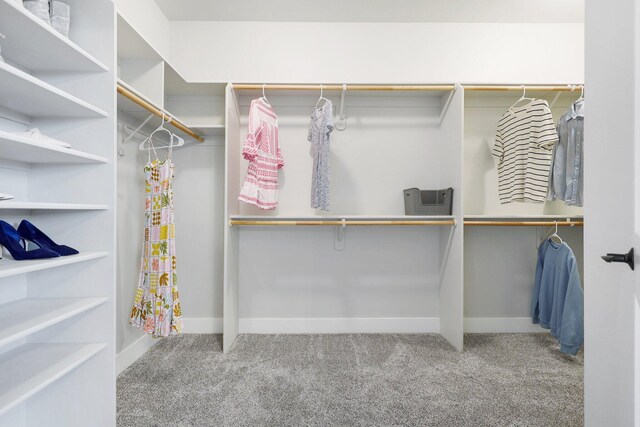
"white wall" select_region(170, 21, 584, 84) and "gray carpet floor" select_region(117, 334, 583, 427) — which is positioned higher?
"white wall" select_region(170, 21, 584, 84)

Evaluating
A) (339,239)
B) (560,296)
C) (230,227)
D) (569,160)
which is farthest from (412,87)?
(560,296)

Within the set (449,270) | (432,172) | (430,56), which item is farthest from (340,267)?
(430,56)

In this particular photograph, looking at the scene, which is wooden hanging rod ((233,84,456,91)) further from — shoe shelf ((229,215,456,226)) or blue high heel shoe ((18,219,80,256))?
blue high heel shoe ((18,219,80,256))

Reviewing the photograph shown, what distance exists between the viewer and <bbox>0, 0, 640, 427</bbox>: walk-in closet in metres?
1.20

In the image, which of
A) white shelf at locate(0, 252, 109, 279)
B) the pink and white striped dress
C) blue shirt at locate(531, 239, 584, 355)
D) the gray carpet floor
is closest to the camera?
white shelf at locate(0, 252, 109, 279)

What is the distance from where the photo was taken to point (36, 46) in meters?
1.26

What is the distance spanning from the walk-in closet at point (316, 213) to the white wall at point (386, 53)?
18 millimetres

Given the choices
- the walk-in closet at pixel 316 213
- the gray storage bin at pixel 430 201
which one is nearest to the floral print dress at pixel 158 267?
the walk-in closet at pixel 316 213

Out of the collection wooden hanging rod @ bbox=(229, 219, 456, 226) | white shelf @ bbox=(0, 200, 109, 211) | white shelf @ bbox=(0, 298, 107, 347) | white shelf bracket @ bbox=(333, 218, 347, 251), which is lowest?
white shelf @ bbox=(0, 298, 107, 347)

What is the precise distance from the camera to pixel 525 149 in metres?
2.32

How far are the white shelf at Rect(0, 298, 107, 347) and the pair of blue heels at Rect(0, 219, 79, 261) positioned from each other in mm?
211

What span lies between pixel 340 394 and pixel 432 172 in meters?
1.81

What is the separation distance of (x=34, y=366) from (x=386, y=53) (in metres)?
2.86

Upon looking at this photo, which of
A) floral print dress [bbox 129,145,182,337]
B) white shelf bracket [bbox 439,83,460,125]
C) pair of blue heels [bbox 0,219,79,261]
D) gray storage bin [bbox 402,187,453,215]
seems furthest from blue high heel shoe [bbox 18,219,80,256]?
white shelf bracket [bbox 439,83,460,125]
